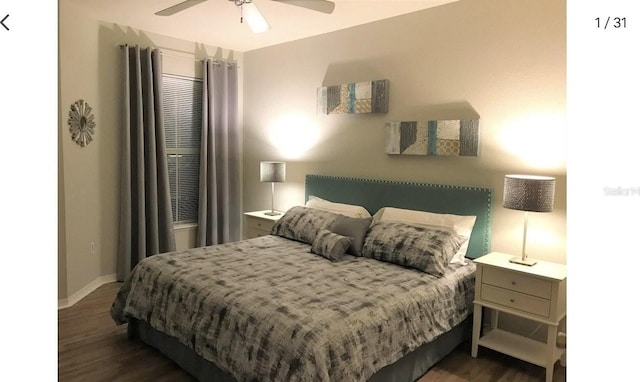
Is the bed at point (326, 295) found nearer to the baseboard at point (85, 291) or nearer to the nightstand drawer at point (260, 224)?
the nightstand drawer at point (260, 224)

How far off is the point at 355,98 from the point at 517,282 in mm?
2026

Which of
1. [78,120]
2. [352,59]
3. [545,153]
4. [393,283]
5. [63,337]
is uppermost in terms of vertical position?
[352,59]

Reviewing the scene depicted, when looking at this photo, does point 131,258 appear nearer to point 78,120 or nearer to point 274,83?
point 78,120

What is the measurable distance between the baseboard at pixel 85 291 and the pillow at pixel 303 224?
1683 millimetres

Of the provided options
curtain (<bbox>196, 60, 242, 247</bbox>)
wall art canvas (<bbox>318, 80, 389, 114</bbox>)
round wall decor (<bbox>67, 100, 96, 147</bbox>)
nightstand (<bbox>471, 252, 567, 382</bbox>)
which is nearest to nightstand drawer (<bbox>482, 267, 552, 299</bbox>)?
nightstand (<bbox>471, 252, 567, 382</bbox>)

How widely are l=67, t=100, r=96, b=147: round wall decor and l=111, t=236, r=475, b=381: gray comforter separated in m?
1.49

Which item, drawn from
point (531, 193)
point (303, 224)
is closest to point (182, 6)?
point (303, 224)

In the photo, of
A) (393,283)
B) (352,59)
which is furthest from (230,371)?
(352,59)

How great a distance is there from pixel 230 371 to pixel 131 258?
247 cm

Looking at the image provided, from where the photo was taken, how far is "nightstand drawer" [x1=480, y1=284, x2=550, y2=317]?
2.45m

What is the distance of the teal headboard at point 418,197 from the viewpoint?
307 centimetres

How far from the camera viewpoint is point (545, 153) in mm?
2799

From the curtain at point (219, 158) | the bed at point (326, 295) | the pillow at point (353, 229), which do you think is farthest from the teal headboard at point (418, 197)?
the curtain at point (219, 158)

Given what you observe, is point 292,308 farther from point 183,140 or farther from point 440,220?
point 183,140
